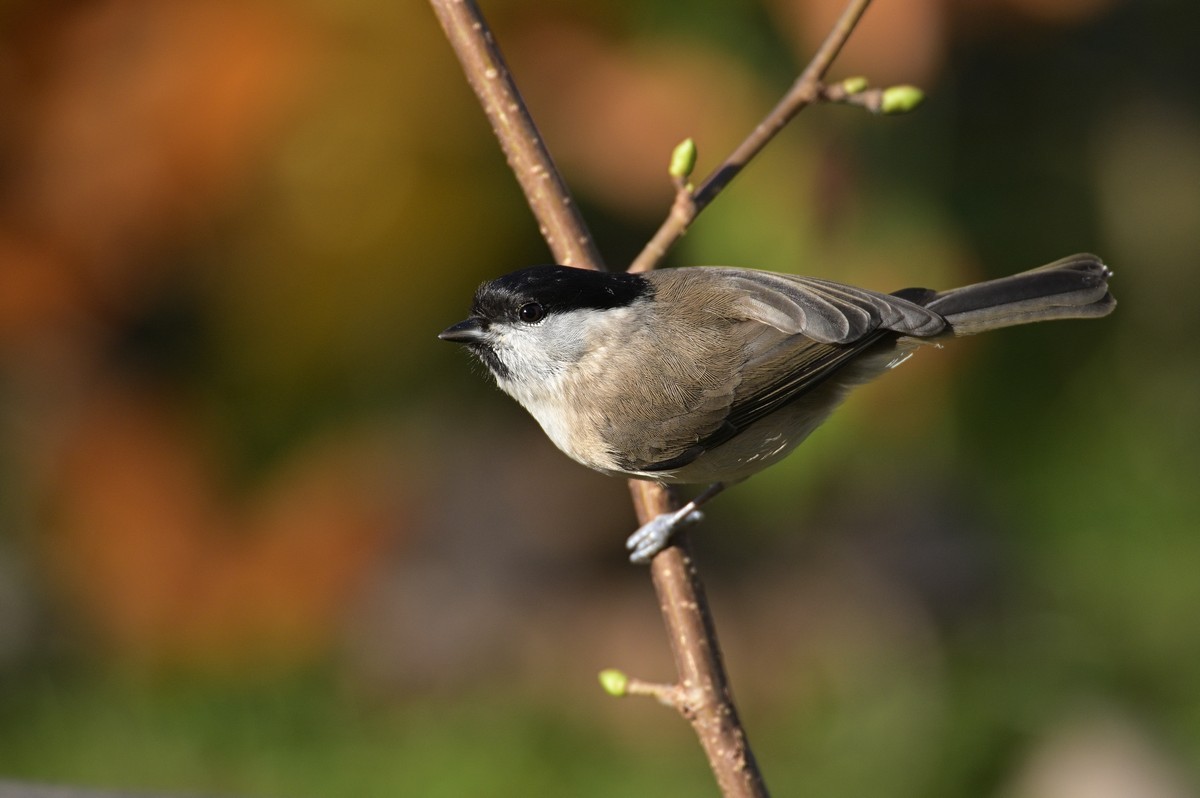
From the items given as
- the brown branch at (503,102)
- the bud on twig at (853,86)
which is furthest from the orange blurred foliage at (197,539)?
the bud on twig at (853,86)

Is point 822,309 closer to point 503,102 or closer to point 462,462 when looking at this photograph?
point 503,102

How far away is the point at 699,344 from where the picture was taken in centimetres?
228

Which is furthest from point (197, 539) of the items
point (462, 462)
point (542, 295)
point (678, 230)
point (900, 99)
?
point (900, 99)

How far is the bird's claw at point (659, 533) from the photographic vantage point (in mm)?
1987

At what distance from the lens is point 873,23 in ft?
13.0

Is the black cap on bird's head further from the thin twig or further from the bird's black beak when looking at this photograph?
the thin twig

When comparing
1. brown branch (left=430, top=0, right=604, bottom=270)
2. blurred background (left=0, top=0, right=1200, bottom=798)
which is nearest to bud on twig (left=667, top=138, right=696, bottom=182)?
brown branch (left=430, top=0, right=604, bottom=270)

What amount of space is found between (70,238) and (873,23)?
2646mm

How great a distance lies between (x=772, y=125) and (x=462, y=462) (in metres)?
2.97

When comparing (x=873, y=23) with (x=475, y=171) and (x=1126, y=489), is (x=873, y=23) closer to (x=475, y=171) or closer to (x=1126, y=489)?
(x=475, y=171)

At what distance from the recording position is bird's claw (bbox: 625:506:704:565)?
1.99 m

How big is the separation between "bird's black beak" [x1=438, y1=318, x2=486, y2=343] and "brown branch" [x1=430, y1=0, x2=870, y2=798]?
7.5 inches

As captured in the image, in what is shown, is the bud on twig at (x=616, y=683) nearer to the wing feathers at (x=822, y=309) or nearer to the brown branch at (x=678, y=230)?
the brown branch at (x=678, y=230)

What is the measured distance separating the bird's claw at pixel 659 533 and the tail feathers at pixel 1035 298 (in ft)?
2.17
